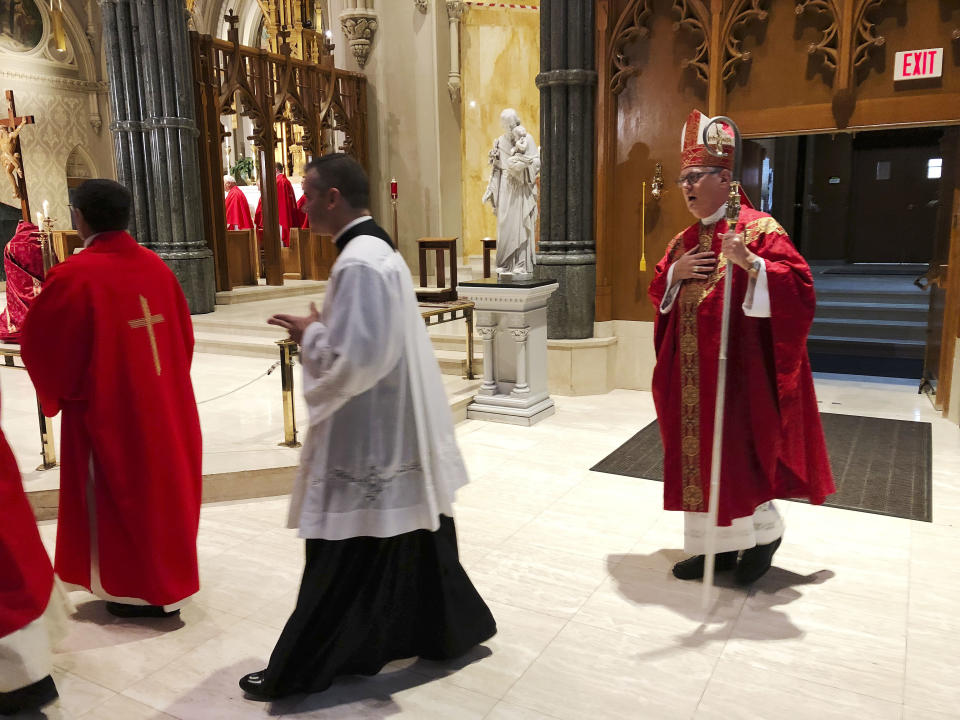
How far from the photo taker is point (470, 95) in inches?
452

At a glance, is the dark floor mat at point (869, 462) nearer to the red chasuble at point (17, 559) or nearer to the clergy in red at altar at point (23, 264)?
the red chasuble at point (17, 559)

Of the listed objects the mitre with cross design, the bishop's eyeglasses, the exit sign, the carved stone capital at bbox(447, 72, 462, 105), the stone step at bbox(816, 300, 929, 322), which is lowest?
the stone step at bbox(816, 300, 929, 322)

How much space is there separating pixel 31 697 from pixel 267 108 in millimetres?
9564

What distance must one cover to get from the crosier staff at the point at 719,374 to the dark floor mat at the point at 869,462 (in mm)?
1612

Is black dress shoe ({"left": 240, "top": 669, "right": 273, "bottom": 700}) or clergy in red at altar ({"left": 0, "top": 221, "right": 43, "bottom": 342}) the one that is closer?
black dress shoe ({"left": 240, "top": 669, "right": 273, "bottom": 700})

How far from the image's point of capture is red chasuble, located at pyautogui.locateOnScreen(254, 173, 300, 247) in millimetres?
11555

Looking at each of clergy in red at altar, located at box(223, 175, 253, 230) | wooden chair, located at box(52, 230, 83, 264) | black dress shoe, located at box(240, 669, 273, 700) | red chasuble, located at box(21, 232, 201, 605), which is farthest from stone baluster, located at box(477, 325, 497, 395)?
clergy in red at altar, located at box(223, 175, 253, 230)

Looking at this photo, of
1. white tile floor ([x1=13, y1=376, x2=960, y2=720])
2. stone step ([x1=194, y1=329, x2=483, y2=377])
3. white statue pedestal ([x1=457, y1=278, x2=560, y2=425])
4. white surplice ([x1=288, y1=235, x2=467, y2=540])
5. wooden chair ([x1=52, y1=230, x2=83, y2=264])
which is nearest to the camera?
white surplice ([x1=288, y1=235, x2=467, y2=540])

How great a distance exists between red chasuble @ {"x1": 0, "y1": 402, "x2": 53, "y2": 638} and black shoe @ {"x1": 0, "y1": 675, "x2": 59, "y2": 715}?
240 millimetres

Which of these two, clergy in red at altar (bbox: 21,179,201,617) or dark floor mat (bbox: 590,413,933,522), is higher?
clergy in red at altar (bbox: 21,179,201,617)

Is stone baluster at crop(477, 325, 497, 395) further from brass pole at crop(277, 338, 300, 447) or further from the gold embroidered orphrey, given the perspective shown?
the gold embroidered orphrey

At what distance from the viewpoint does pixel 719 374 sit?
9.27 ft

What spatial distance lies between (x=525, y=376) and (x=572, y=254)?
1.33 metres

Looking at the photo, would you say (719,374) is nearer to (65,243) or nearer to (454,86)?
(65,243)
